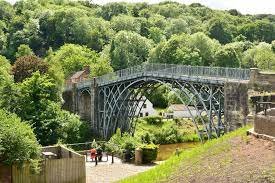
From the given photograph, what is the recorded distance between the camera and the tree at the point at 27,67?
58250 millimetres

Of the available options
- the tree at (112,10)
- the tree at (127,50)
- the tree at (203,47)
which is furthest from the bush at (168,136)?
the tree at (112,10)

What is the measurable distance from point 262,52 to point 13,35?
50.0 meters

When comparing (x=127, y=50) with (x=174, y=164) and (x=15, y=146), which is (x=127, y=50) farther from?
(x=174, y=164)

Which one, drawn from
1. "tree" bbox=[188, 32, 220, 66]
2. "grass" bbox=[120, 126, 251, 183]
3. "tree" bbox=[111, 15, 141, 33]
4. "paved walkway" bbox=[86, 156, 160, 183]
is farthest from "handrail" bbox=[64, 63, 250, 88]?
"tree" bbox=[111, 15, 141, 33]

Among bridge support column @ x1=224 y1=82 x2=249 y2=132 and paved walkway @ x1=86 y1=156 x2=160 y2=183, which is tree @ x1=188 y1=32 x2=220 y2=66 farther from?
paved walkway @ x1=86 y1=156 x2=160 y2=183

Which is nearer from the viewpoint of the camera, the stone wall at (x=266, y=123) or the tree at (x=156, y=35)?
the stone wall at (x=266, y=123)

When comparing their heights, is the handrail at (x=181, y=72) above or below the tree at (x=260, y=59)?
below

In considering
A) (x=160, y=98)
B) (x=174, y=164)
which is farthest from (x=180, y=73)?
(x=160, y=98)

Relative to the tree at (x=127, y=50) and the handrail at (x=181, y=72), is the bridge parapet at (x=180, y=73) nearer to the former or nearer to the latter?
the handrail at (x=181, y=72)

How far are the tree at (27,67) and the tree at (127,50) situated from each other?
106 ft

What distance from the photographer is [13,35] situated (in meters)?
110

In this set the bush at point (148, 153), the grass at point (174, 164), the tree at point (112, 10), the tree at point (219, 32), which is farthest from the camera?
the tree at point (112, 10)

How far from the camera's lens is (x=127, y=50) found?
307ft

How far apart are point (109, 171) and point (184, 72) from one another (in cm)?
1409
